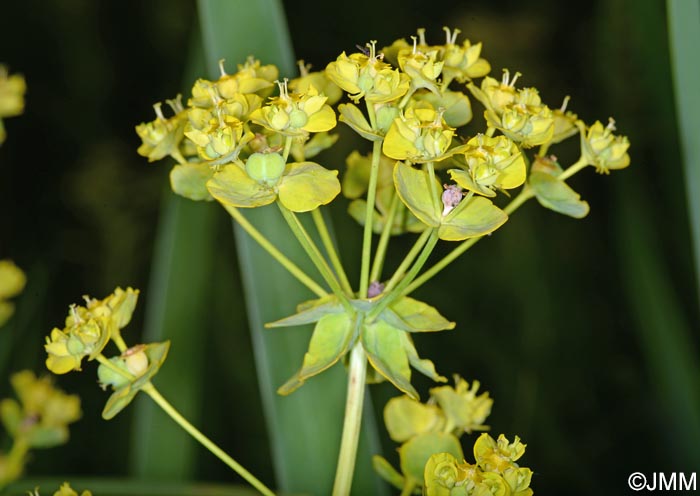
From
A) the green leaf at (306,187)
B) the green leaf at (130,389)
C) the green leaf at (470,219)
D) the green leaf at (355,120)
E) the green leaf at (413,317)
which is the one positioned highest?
the green leaf at (355,120)

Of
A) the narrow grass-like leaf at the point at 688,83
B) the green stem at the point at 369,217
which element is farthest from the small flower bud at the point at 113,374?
the narrow grass-like leaf at the point at 688,83

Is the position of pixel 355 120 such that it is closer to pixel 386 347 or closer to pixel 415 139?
pixel 415 139

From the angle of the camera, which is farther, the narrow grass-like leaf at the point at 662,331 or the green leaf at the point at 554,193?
the narrow grass-like leaf at the point at 662,331

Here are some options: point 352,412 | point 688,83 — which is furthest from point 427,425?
point 688,83

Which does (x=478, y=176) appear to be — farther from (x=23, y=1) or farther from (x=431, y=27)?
(x=23, y=1)

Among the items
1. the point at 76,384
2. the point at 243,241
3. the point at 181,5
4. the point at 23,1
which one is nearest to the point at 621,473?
the point at 243,241

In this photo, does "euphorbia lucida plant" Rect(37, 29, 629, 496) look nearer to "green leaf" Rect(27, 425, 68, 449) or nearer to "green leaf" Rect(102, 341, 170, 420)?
"green leaf" Rect(102, 341, 170, 420)

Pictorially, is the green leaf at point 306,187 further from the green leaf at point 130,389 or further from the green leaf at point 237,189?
the green leaf at point 130,389
